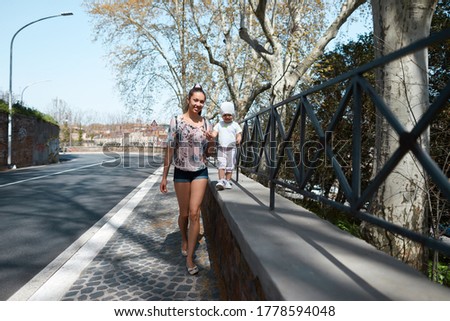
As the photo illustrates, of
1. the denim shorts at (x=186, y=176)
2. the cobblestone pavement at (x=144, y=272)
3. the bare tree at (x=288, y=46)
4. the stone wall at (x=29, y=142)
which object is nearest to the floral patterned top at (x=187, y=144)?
the denim shorts at (x=186, y=176)

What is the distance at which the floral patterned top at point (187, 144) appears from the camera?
3.22 metres

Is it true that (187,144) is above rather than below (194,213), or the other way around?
above

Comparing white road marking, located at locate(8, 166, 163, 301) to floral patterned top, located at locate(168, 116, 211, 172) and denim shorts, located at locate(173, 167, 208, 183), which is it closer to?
denim shorts, located at locate(173, 167, 208, 183)

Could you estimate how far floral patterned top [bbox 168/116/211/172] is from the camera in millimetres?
3221

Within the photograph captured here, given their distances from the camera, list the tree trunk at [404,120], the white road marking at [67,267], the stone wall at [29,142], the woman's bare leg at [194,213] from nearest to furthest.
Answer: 1. the white road marking at [67,267]
2. the tree trunk at [404,120]
3. the woman's bare leg at [194,213]
4. the stone wall at [29,142]

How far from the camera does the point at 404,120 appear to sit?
9.77 ft

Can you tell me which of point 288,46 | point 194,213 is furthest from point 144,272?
point 288,46

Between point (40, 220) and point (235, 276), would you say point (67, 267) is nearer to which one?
point (235, 276)

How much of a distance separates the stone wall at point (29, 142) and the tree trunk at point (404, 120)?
66.5 ft

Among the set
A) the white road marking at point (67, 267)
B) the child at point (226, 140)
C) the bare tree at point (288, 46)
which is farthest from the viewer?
the bare tree at point (288, 46)

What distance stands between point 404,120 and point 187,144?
7.05 ft

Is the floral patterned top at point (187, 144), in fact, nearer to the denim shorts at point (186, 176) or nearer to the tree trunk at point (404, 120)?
the denim shorts at point (186, 176)

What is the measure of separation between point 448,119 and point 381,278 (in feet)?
15.4

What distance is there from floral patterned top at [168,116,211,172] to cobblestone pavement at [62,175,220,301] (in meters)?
1.10
